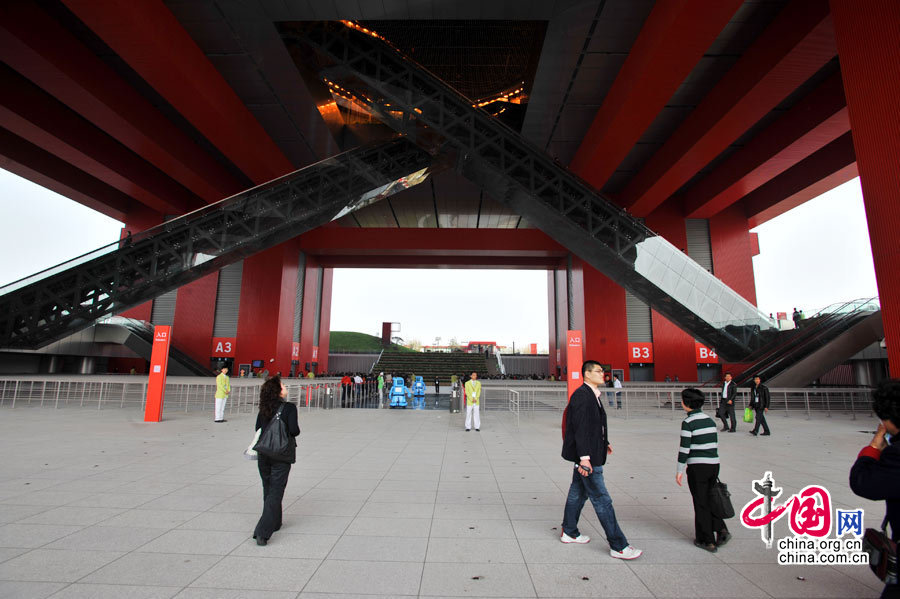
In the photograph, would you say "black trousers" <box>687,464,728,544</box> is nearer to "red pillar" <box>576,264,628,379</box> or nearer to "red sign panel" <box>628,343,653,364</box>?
"red pillar" <box>576,264,628,379</box>

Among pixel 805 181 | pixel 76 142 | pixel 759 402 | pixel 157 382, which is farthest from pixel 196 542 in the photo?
pixel 805 181

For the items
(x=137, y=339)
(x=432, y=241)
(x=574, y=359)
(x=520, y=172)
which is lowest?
(x=574, y=359)

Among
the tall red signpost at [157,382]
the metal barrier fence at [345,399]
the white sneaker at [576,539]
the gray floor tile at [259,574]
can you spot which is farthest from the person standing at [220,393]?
the white sneaker at [576,539]

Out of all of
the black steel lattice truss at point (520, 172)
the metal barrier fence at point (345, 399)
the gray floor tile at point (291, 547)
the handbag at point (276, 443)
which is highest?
the black steel lattice truss at point (520, 172)

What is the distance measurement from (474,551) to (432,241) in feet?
83.2

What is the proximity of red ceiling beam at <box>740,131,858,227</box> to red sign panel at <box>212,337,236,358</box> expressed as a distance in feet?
101

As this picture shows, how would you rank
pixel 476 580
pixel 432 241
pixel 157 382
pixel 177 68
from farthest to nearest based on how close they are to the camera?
pixel 432 241 → pixel 177 68 → pixel 157 382 → pixel 476 580

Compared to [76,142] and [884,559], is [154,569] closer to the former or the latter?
[884,559]

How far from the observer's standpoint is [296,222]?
16.6m

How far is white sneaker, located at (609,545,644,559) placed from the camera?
3357 millimetres

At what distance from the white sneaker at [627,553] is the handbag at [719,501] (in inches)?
28.9

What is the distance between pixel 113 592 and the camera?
2.75m

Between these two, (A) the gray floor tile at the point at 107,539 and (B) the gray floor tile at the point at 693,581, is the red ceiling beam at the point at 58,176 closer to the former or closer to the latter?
(A) the gray floor tile at the point at 107,539

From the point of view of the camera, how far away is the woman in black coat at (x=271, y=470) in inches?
141
